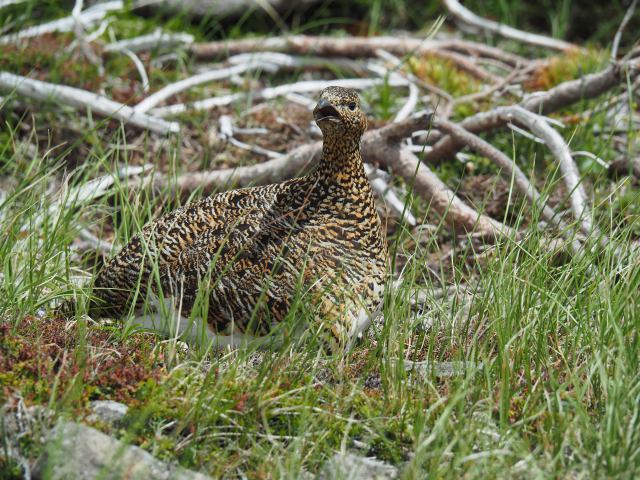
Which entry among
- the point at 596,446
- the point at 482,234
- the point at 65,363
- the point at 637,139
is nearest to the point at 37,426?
the point at 65,363

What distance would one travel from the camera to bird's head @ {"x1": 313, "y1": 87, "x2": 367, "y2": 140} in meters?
3.66

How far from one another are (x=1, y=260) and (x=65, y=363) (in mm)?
962

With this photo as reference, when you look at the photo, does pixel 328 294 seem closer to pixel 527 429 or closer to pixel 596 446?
pixel 527 429

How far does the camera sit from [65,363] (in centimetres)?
315

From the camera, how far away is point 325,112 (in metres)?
3.68

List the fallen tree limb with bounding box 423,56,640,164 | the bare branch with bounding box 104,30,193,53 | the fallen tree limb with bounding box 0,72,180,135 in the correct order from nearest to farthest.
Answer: the fallen tree limb with bounding box 423,56,640,164 → the fallen tree limb with bounding box 0,72,180,135 → the bare branch with bounding box 104,30,193,53

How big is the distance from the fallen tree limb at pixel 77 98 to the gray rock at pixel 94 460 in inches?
129

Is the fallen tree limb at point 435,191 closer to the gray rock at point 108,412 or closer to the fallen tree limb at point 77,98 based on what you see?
the fallen tree limb at point 77,98

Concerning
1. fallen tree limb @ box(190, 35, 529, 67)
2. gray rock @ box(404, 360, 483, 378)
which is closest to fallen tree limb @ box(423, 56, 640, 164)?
fallen tree limb @ box(190, 35, 529, 67)

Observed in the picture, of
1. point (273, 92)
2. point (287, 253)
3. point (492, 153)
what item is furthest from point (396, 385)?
point (273, 92)

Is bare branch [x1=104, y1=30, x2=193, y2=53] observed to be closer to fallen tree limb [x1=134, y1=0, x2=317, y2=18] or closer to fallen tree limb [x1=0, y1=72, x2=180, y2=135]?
fallen tree limb [x1=134, y1=0, x2=317, y2=18]

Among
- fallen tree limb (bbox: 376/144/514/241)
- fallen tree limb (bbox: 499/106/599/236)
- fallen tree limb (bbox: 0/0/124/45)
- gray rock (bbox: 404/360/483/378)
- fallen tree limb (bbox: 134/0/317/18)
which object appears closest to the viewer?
gray rock (bbox: 404/360/483/378)

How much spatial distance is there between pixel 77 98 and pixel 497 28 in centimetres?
362

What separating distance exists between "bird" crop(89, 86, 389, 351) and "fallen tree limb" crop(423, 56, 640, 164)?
5.83ft
